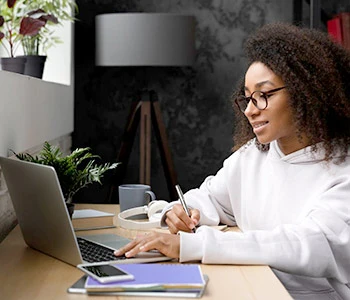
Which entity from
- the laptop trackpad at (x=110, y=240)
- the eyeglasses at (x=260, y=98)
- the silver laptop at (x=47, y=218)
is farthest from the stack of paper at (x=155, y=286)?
the eyeglasses at (x=260, y=98)

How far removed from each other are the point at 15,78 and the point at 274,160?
29.8 inches

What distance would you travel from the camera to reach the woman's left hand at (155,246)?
1612 millimetres

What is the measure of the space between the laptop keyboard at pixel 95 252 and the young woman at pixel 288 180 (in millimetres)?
25

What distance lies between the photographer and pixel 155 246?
162 cm

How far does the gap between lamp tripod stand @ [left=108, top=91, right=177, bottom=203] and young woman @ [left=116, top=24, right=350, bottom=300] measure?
1898mm

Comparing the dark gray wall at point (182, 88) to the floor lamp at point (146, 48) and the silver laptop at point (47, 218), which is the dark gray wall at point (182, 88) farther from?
the silver laptop at point (47, 218)

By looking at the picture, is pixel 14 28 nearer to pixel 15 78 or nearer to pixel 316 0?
pixel 15 78

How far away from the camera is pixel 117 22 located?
3.90 metres

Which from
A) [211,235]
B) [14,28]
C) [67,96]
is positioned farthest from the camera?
[67,96]

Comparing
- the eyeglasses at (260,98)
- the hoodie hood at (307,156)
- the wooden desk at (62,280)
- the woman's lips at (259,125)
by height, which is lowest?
the wooden desk at (62,280)

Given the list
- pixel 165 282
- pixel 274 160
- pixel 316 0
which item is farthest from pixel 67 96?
pixel 165 282

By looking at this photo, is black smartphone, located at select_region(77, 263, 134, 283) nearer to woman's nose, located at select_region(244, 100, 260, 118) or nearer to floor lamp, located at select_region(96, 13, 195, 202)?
woman's nose, located at select_region(244, 100, 260, 118)

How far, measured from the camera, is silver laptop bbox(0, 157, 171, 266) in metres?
1.55

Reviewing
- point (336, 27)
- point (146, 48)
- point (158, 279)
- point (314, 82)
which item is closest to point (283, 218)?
point (314, 82)
